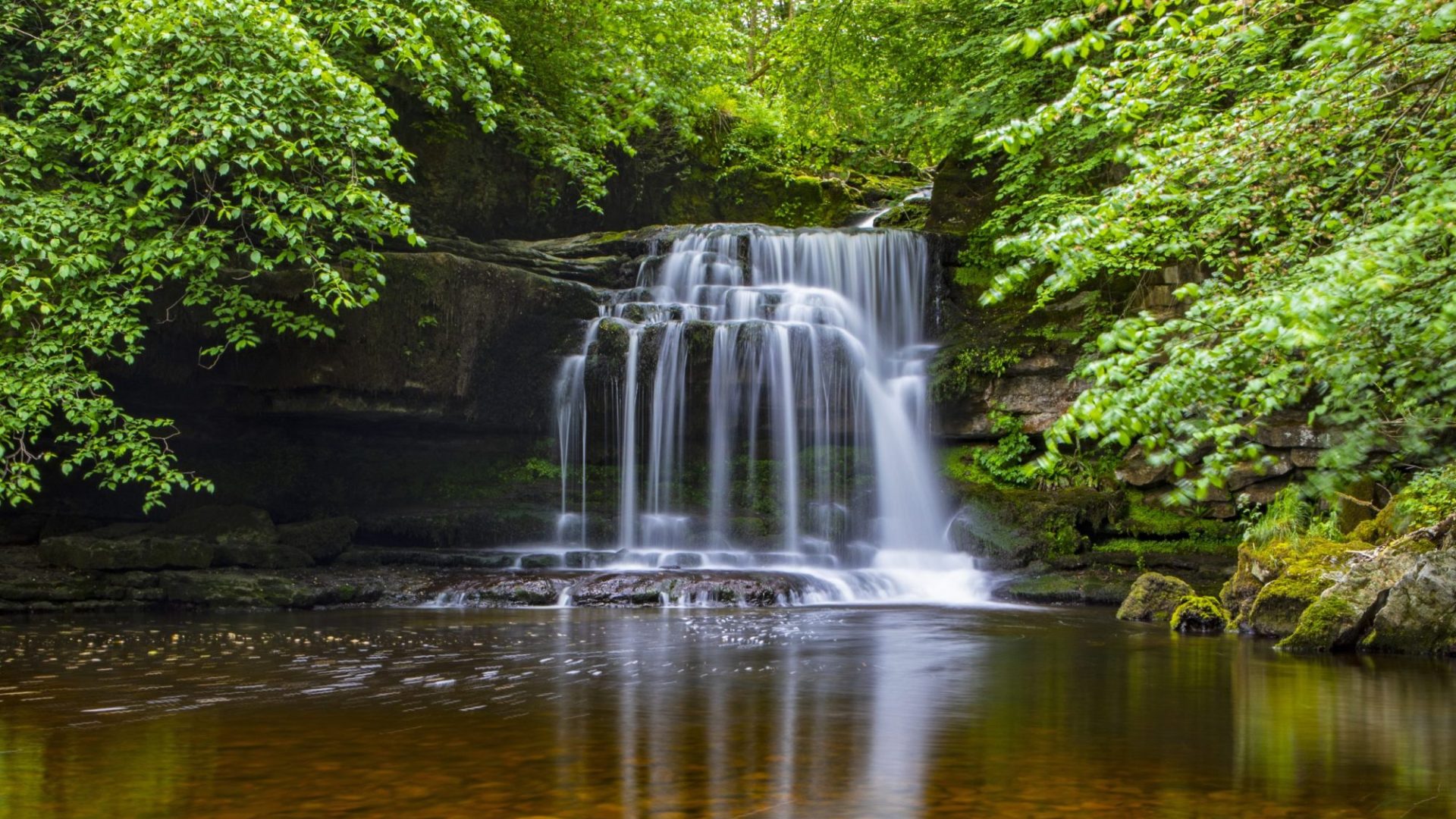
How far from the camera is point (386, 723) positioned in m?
5.32

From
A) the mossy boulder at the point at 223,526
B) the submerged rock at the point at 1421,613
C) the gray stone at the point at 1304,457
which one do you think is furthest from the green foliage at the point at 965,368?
the mossy boulder at the point at 223,526

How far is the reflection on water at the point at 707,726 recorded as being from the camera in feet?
13.3

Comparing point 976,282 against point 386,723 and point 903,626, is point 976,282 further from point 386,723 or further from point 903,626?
point 386,723

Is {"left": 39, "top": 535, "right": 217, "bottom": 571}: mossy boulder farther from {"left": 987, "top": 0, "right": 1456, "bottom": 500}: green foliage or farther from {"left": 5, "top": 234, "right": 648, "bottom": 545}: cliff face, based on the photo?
{"left": 987, "top": 0, "right": 1456, "bottom": 500}: green foliage

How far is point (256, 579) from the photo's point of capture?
1241 cm

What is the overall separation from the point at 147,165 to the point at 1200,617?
37.5ft

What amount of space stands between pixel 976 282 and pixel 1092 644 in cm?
941

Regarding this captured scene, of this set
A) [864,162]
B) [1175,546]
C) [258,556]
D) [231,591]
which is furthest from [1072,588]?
[864,162]

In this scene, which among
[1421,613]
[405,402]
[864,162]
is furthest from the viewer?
[864,162]

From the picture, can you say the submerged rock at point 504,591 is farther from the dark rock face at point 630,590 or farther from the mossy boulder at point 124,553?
the mossy boulder at point 124,553

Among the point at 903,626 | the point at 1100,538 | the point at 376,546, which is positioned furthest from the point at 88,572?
the point at 1100,538

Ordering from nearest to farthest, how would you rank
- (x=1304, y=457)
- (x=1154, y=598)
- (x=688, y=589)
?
(x=1154, y=598) → (x=688, y=589) → (x=1304, y=457)

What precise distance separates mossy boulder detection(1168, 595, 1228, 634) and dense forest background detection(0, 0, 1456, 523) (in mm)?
1796

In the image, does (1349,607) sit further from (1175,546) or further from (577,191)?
(577,191)
